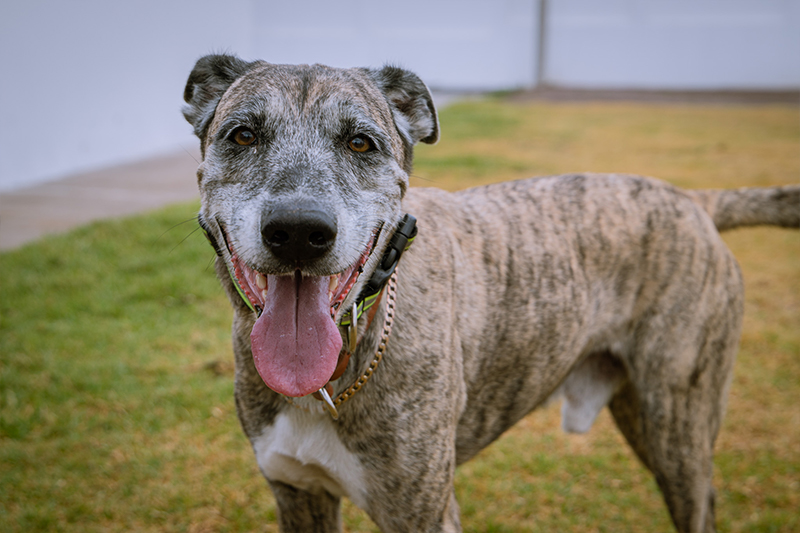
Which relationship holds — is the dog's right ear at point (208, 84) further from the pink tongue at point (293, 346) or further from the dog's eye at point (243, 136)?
the pink tongue at point (293, 346)

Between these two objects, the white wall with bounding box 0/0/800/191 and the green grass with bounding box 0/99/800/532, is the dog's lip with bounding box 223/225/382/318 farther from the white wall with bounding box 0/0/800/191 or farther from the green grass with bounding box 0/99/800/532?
the white wall with bounding box 0/0/800/191

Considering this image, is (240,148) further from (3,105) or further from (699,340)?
(3,105)

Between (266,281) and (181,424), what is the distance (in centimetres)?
234

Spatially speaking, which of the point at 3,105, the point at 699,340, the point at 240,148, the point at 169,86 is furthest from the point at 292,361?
the point at 169,86

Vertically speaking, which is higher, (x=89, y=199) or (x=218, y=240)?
(x=218, y=240)

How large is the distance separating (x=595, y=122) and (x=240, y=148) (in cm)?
1379

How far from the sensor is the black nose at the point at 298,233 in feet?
5.71

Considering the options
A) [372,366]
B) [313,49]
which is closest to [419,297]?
[372,366]

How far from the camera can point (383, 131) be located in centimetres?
214

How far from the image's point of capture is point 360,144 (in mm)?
2104

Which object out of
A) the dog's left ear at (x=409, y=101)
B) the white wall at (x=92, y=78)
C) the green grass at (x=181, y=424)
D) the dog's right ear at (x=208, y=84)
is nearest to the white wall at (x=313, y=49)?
the white wall at (x=92, y=78)

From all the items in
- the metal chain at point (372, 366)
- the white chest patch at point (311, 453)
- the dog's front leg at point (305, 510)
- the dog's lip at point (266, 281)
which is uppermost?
the dog's lip at point (266, 281)

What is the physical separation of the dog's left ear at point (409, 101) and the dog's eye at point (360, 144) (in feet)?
0.94

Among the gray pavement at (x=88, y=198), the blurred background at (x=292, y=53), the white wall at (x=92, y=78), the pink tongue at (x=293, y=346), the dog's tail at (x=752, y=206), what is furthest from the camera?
the blurred background at (x=292, y=53)
